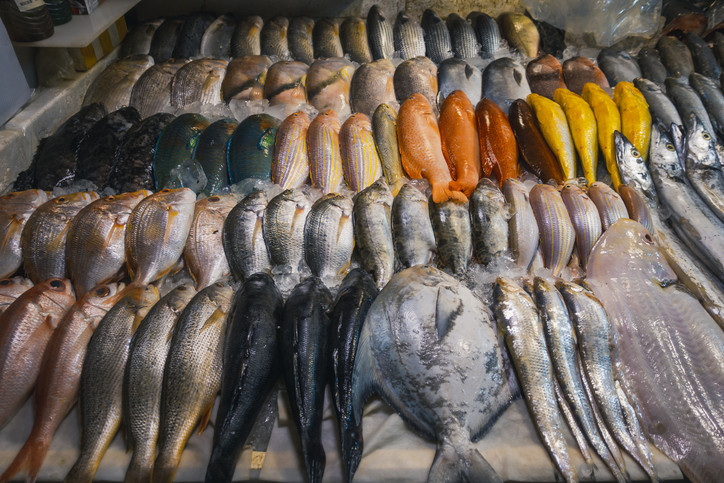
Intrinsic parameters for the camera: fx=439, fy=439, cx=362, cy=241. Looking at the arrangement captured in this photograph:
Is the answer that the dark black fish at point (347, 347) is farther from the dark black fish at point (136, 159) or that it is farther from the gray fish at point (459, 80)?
the gray fish at point (459, 80)

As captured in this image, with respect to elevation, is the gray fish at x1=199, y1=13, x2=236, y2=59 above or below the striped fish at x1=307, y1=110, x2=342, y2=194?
above

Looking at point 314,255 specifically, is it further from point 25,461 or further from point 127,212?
point 25,461

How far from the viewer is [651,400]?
1716mm

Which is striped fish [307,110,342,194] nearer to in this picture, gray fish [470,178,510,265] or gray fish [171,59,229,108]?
gray fish [470,178,510,265]

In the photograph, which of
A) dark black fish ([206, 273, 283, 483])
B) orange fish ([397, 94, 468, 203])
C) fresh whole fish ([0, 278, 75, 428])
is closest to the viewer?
dark black fish ([206, 273, 283, 483])

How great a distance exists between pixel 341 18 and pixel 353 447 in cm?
403

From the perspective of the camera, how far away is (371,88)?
3303mm

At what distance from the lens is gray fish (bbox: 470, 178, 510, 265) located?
7.27ft

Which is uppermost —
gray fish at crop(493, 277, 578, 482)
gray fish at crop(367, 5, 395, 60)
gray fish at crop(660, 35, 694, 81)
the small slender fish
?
gray fish at crop(367, 5, 395, 60)

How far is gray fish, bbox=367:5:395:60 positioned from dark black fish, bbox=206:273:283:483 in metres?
2.68

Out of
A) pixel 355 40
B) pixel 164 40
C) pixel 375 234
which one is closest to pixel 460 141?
pixel 375 234

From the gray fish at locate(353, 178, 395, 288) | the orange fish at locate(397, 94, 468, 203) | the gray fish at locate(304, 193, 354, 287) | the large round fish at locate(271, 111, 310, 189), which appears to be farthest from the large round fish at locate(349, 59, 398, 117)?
the gray fish at locate(304, 193, 354, 287)

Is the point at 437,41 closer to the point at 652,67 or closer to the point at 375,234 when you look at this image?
the point at 652,67

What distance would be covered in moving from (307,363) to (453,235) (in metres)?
0.98
